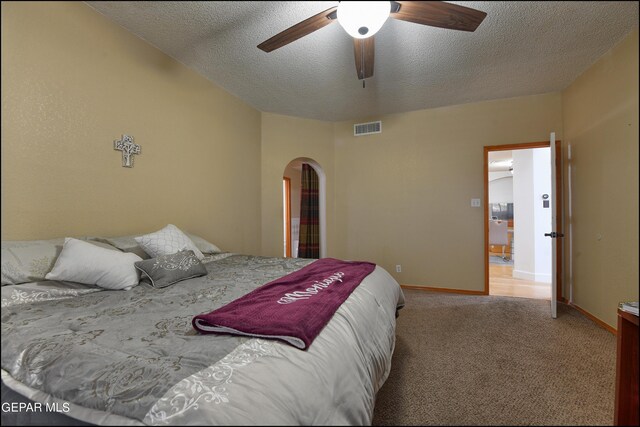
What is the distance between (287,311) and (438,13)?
1066 millimetres

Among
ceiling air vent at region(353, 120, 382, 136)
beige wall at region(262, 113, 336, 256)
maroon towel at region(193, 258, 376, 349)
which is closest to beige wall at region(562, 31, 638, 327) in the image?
maroon towel at region(193, 258, 376, 349)

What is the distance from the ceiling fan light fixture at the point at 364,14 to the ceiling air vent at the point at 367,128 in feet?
9.92

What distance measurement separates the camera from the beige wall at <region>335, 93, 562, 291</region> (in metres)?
3.38

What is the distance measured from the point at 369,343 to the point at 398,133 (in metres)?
3.16

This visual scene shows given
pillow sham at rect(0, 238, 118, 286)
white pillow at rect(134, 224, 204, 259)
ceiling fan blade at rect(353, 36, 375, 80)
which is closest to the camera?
pillow sham at rect(0, 238, 118, 286)

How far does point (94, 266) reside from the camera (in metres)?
1.36

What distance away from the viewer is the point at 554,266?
2.60 m

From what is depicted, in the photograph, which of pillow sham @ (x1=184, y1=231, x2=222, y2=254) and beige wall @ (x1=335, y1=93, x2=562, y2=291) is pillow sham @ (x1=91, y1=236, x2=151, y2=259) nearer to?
pillow sham @ (x1=184, y1=231, x2=222, y2=254)

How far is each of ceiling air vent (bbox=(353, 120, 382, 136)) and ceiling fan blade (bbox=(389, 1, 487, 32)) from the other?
3.03 metres

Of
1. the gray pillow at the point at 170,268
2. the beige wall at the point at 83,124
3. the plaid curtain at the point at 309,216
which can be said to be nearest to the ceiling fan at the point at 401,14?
the beige wall at the point at 83,124

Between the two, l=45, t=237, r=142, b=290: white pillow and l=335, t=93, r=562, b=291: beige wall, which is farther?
l=335, t=93, r=562, b=291: beige wall

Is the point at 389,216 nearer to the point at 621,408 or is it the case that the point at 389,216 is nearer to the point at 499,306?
the point at 499,306

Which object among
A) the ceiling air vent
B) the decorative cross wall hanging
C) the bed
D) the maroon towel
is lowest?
the bed

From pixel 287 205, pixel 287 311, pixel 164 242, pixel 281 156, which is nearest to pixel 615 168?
pixel 287 311
